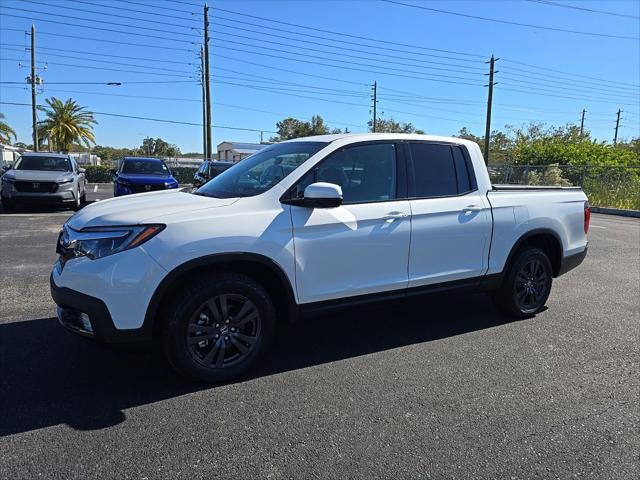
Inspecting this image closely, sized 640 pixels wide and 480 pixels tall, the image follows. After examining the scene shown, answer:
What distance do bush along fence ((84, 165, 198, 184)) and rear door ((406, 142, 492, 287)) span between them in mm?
30640

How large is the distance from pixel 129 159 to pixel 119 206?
12512 mm

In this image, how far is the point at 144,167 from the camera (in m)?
15.2

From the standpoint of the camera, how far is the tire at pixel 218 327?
3.50 meters

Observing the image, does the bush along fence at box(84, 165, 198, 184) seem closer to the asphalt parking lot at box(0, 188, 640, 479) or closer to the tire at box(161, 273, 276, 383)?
the asphalt parking lot at box(0, 188, 640, 479)

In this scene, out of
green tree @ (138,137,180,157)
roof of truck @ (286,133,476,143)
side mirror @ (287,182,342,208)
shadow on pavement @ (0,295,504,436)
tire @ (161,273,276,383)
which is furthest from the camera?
green tree @ (138,137,180,157)

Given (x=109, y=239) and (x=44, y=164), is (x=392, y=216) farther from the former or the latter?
(x=44, y=164)

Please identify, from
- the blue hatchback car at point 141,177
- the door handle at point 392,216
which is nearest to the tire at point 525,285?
the door handle at point 392,216

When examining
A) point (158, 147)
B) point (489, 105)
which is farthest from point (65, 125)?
point (158, 147)

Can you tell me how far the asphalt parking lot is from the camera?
278cm

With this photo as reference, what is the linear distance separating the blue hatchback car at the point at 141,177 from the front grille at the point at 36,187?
1.66 metres

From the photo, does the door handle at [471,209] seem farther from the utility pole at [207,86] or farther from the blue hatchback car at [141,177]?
the utility pole at [207,86]

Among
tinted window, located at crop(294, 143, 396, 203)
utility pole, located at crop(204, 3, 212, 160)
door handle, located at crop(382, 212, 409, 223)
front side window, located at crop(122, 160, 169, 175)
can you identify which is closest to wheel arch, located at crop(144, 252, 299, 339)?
tinted window, located at crop(294, 143, 396, 203)

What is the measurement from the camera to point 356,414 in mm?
3314

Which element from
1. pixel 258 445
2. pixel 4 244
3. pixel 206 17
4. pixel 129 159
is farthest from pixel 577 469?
pixel 206 17
